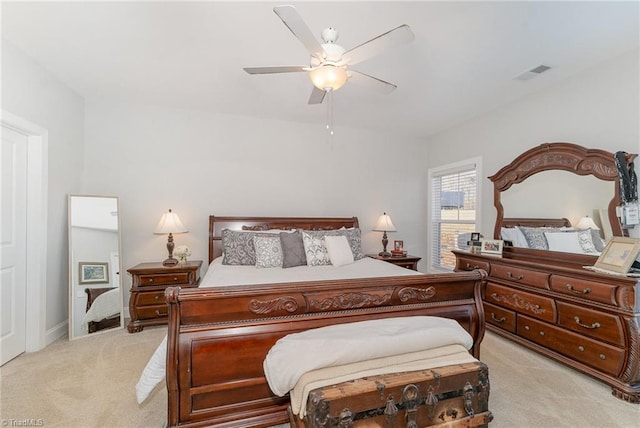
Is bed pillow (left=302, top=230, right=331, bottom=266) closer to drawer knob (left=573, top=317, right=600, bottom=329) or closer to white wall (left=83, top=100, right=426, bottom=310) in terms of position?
white wall (left=83, top=100, right=426, bottom=310)

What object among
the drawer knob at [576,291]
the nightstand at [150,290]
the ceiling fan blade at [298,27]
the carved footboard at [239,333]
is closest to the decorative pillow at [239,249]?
the nightstand at [150,290]

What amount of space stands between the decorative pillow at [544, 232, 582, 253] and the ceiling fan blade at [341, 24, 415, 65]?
2.53 metres

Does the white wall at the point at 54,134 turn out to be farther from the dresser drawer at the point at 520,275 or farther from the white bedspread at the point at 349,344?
the dresser drawer at the point at 520,275

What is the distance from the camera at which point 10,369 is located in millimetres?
2455

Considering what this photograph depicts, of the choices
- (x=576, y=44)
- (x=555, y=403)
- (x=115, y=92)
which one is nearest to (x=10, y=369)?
(x=115, y=92)

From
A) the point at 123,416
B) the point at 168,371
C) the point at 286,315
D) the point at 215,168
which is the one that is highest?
the point at 215,168

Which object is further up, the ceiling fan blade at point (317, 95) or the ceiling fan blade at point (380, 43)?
the ceiling fan blade at point (380, 43)

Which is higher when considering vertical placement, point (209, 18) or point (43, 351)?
point (209, 18)

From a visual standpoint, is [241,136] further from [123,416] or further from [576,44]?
[576,44]

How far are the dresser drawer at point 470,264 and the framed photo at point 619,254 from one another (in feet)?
3.30

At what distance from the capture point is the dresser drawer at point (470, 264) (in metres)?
3.36

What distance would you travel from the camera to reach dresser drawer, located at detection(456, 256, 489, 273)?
11.0 feet

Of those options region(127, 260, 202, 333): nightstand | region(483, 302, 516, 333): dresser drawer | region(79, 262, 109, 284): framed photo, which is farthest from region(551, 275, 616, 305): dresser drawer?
region(79, 262, 109, 284): framed photo

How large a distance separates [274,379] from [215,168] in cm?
317
